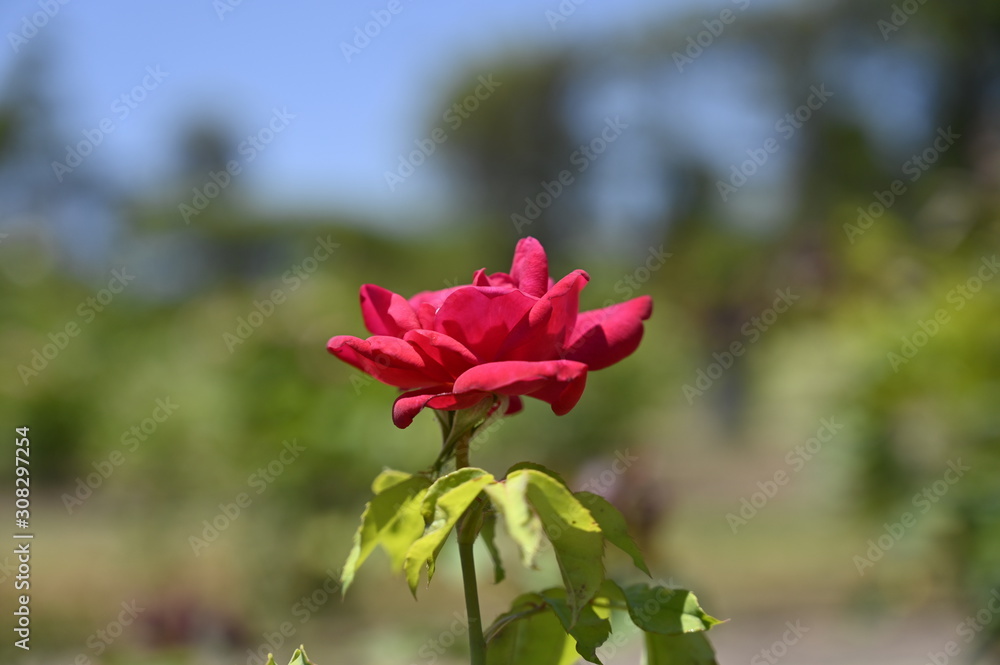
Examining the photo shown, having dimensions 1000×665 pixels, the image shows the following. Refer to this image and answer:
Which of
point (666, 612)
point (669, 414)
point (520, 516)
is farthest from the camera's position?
point (669, 414)

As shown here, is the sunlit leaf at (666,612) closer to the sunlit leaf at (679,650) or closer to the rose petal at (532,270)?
the sunlit leaf at (679,650)

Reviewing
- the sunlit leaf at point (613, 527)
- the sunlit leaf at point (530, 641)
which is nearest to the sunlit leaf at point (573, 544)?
the sunlit leaf at point (613, 527)

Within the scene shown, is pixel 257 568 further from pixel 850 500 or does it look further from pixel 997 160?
pixel 997 160

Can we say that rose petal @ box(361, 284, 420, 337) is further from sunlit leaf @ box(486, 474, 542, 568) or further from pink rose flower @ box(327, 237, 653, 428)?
sunlit leaf @ box(486, 474, 542, 568)

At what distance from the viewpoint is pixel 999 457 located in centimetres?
183

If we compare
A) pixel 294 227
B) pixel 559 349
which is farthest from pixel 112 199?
pixel 559 349

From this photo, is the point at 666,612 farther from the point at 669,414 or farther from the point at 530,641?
the point at 669,414

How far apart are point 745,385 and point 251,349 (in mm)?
6060

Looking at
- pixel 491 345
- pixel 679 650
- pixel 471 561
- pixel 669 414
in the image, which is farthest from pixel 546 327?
pixel 669 414

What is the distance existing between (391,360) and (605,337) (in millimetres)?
137

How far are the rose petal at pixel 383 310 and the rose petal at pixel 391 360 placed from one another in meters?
0.03

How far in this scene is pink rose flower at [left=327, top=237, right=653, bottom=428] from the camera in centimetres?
49

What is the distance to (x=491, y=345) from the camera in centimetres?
53

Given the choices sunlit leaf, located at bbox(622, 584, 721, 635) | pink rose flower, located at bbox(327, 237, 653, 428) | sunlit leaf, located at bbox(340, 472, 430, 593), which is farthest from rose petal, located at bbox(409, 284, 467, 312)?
sunlit leaf, located at bbox(622, 584, 721, 635)
